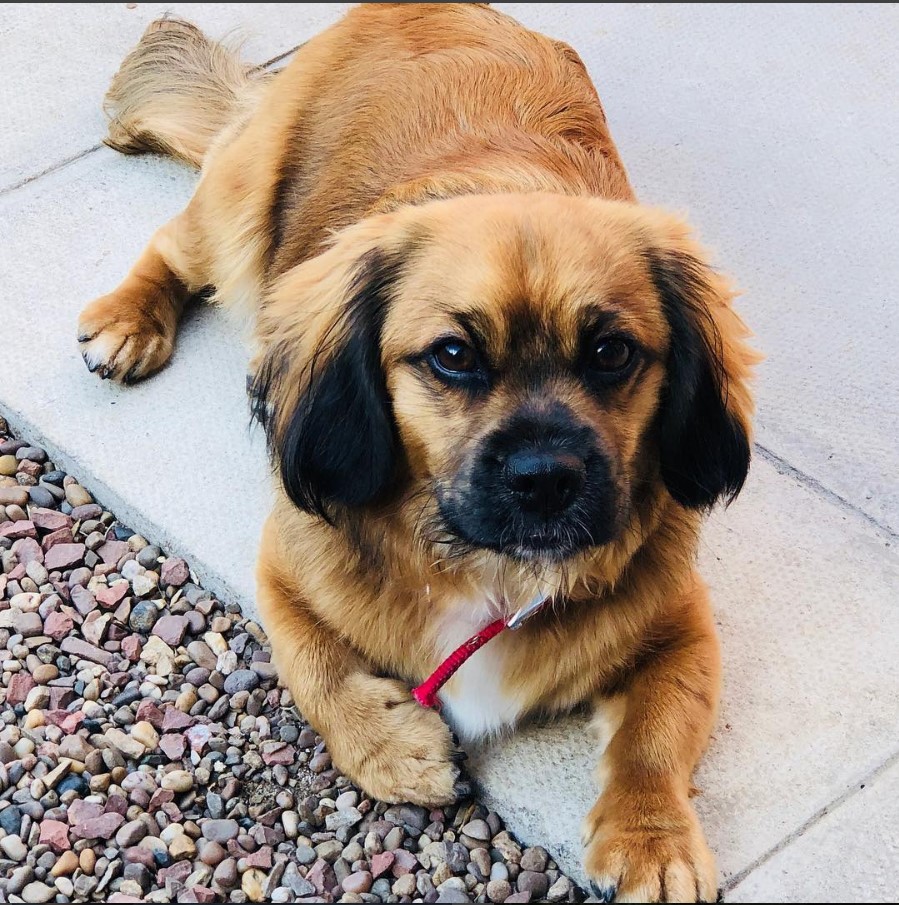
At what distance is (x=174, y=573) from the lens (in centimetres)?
336

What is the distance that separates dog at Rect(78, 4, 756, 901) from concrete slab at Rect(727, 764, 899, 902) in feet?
0.61

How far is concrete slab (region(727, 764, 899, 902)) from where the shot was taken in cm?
256

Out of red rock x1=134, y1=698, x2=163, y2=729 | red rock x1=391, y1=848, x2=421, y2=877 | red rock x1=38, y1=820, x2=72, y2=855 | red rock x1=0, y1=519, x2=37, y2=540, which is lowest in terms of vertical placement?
red rock x1=0, y1=519, x2=37, y2=540

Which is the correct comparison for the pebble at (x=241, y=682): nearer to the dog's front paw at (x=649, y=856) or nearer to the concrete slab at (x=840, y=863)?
the dog's front paw at (x=649, y=856)

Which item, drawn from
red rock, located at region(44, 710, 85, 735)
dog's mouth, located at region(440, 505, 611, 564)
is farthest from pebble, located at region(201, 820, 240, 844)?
dog's mouth, located at region(440, 505, 611, 564)

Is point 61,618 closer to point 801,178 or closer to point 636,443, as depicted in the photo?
point 636,443

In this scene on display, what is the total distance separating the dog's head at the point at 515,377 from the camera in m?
Answer: 2.46

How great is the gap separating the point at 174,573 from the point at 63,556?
316 mm

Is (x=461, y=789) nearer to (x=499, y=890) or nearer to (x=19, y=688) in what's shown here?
(x=499, y=890)

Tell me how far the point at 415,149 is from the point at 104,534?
1.37 m

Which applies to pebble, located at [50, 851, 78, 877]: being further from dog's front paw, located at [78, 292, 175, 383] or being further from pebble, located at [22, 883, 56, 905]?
dog's front paw, located at [78, 292, 175, 383]

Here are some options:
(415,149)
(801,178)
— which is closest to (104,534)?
(415,149)

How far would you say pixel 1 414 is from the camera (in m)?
3.80

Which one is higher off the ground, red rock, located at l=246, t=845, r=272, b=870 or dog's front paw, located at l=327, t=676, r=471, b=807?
dog's front paw, located at l=327, t=676, r=471, b=807
